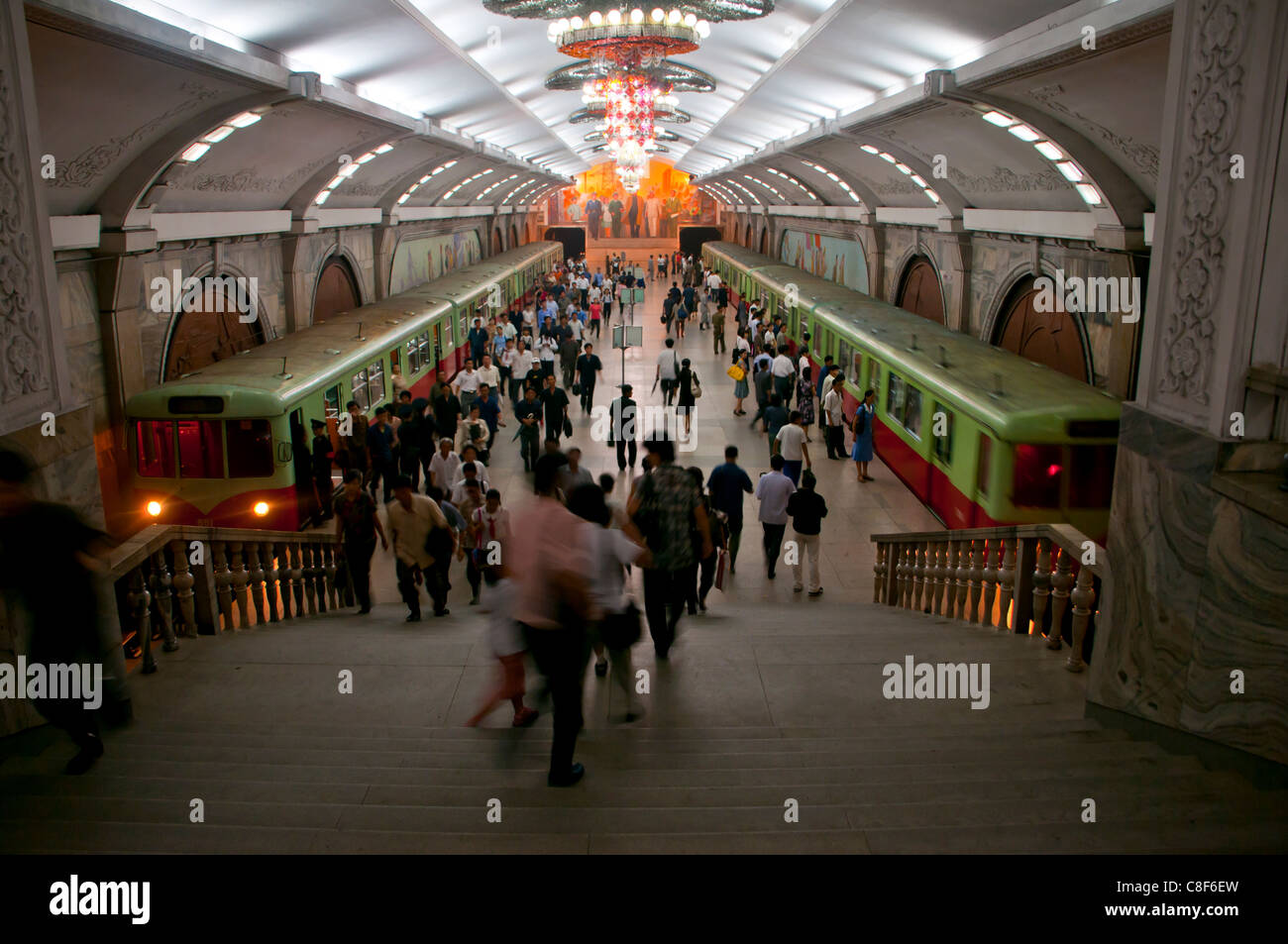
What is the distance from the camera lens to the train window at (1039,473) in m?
8.83

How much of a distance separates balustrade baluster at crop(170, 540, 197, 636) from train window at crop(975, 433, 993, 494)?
708cm

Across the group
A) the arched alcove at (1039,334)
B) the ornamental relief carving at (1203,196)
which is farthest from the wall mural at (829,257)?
the ornamental relief carving at (1203,196)

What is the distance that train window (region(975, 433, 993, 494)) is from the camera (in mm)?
9375

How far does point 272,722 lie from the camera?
184 inches

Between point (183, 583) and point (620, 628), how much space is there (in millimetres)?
2954

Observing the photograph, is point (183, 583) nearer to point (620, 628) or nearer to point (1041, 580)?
point (620, 628)

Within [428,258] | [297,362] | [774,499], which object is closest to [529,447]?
[297,362]

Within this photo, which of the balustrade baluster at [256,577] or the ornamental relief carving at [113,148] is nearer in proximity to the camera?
the balustrade baluster at [256,577]

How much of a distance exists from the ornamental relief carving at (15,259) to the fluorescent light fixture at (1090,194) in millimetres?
10387

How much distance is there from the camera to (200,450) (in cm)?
1002

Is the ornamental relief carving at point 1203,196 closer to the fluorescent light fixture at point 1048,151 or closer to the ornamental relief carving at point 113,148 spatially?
the fluorescent light fixture at point 1048,151
